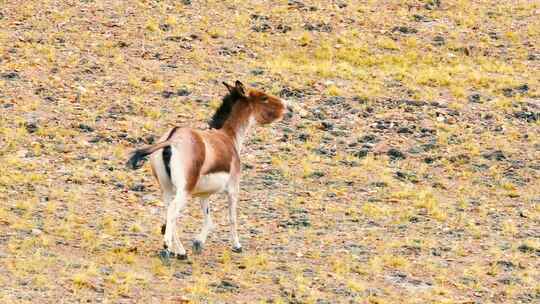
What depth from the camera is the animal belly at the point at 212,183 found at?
1573 centimetres

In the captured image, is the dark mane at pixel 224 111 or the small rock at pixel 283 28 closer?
the dark mane at pixel 224 111

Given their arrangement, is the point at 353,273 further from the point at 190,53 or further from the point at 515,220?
the point at 190,53

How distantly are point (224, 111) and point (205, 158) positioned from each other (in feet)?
6.65

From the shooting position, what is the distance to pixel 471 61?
29750mm

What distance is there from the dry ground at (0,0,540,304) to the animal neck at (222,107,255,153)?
1467mm

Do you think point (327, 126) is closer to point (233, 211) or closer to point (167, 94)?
point (167, 94)

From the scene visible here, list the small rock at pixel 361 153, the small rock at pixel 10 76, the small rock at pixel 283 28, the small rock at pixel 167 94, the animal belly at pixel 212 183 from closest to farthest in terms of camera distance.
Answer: the animal belly at pixel 212 183 → the small rock at pixel 361 153 → the small rock at pixel 167 94 → the small rock at pixel 10 76 → the small rock at pixel 283 28

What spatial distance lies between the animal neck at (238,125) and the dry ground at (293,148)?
4.81 ft

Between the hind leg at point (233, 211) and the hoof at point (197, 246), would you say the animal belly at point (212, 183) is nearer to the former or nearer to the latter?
the hind leg at point (233, 211)

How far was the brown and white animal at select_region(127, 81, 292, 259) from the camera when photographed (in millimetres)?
15203

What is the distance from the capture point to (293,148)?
23047 millimetres

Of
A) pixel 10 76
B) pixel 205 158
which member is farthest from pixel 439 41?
pixel 205 158

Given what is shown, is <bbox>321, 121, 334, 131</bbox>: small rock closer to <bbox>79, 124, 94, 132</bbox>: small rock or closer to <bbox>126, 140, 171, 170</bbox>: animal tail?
<bbox>79, 124, 94, 132</bbox>: small rock

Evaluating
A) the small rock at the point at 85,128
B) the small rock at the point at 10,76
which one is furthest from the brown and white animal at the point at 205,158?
the small rock at the point at 10,76
